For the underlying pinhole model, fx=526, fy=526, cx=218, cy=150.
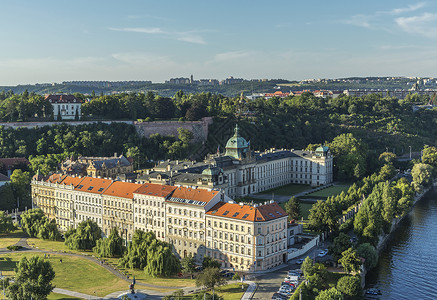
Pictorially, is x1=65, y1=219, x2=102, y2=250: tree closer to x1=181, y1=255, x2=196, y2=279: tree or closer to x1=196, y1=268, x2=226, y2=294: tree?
x1=181, y1=255, x2=196, y2=279: tree

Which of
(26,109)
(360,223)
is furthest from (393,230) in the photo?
(26,109)

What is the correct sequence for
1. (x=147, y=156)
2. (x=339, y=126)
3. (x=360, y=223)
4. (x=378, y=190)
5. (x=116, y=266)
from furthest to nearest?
(x=339, y=126)
(x=147, y=156)
(x=378, y=190)
(x=360, y=223)
(x=116, y=266)

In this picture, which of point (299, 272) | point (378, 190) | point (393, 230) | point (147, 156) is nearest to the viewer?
point (299, 272)

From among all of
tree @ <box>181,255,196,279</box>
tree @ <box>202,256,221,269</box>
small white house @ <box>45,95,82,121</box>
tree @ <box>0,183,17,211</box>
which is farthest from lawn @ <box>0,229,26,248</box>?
small white house @ <box>45,95,82,121</box>

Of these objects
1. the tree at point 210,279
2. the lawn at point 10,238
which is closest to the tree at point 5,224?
the lawn at point 10,238

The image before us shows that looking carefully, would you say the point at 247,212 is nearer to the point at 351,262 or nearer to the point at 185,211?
the point at 185,211

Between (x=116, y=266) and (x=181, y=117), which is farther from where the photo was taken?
(x=181, y=117)

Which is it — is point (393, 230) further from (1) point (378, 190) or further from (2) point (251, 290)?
(2) point (251, 290)

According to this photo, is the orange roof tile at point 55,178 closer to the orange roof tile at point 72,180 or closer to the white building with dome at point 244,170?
the orange roof tile at point 72,180
